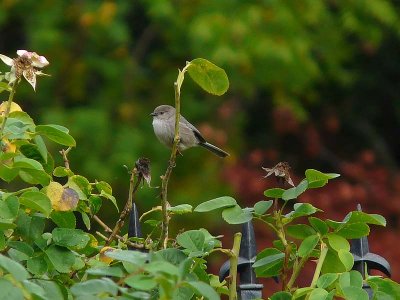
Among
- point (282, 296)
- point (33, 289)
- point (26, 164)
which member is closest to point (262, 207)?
point (282, 296)

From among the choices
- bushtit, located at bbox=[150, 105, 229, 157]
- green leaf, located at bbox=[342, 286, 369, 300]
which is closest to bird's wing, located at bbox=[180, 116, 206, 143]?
bushtit, located at bbox=[150, 105, 229, 157]

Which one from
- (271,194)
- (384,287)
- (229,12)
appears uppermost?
(271,194)

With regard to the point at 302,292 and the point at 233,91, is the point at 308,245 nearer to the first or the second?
the point at 302,292

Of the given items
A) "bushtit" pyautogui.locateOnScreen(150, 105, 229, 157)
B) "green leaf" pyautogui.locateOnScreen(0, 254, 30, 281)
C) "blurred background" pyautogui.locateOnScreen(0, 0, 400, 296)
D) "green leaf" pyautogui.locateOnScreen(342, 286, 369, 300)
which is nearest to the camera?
"green leaf" pyautogui.locateOnScreen(0, 254, 30, 281)

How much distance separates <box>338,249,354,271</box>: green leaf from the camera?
1.59m

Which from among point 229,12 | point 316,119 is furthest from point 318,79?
point 229,12

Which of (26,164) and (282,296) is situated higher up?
(26,164)

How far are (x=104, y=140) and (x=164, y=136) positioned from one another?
4464 millimetres

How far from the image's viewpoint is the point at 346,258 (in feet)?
5.24

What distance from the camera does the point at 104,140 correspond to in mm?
9094

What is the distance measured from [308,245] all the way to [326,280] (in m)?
0.09

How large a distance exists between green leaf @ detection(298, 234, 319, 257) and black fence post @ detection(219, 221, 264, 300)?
0.22m

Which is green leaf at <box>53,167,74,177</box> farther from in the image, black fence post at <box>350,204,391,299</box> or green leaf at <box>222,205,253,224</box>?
black fence post at <box>350,204,391,299</box>

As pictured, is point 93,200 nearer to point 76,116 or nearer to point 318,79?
point 76,116
